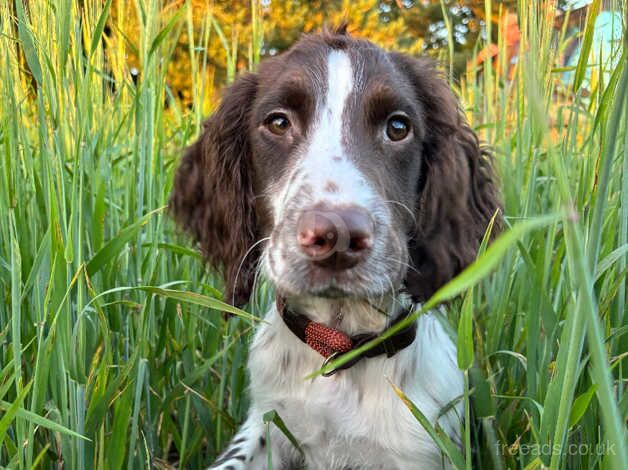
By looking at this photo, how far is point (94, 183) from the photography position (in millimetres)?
1583

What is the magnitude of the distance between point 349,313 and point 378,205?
1.47 ft

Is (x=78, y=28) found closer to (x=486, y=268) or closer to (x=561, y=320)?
(x=486, y=268)

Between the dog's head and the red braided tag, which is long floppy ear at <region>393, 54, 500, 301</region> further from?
the red braided tag

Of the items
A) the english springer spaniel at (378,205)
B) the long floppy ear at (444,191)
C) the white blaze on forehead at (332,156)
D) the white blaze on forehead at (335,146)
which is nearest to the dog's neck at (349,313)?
the english springer spaniel at (378,205)

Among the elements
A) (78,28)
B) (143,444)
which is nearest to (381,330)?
(143,444)

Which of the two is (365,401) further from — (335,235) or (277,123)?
(277,123)

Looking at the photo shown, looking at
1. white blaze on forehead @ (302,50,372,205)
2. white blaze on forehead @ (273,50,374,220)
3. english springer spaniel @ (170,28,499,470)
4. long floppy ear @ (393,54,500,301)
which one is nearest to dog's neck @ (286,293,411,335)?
english springer spaniel @ (170,28,499,470)

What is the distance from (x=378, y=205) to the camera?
146 centimetres

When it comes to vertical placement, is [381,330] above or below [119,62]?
below

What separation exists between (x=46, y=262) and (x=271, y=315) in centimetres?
70

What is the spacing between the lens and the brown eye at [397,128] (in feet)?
5.65

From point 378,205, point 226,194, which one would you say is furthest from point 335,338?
point 226,194

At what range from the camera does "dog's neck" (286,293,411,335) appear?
1777 millimetres

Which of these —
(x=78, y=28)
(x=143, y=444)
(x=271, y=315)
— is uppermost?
(x=78, y=28)
